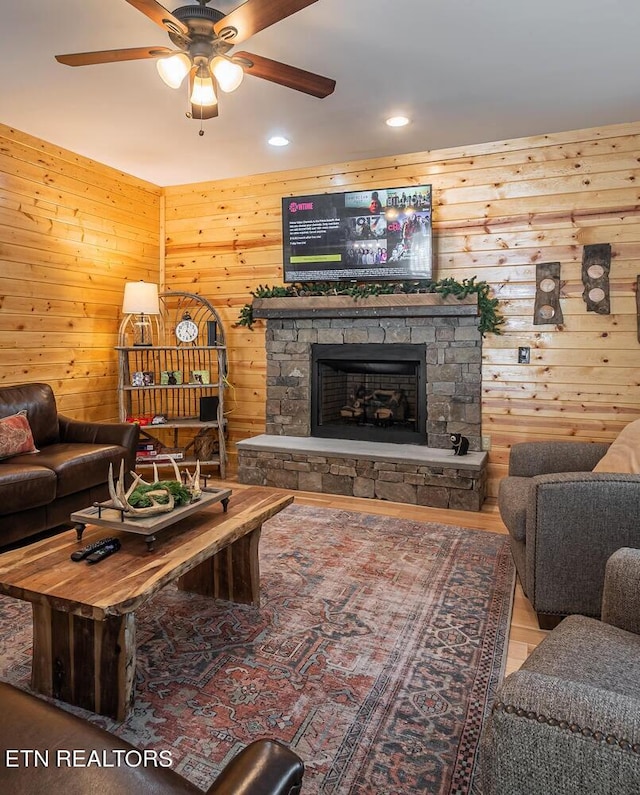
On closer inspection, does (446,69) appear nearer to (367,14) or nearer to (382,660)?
(367,14)

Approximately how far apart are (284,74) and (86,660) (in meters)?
2.45

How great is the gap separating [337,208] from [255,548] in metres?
3.04

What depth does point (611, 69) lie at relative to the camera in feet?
9.97

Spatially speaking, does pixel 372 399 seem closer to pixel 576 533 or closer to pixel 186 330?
pixel 186 330

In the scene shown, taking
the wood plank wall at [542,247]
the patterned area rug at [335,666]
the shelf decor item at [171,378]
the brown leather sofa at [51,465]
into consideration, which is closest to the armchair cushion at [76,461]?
the brown leather sofa at [51,465]

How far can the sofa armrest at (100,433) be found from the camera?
12.7 feet

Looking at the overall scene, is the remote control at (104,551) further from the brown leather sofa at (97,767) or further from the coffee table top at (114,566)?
the brown leather sofa at (97,767)

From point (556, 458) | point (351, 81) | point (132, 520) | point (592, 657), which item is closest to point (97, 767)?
point (592, 657)

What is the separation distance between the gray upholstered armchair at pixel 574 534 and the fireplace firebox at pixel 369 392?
224 centimetres

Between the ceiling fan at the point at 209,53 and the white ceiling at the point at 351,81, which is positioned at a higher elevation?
the white ceiling at the point at 351,81

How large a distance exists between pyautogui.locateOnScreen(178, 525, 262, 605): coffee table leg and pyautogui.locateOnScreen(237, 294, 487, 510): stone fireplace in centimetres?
190

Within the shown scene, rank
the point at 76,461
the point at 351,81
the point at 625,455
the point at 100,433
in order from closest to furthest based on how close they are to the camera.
Result: 1. the point at 625,455
2. the point at 351,81
3. the point at 76,461
4. the point at 100,433

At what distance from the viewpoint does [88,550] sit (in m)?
1.88

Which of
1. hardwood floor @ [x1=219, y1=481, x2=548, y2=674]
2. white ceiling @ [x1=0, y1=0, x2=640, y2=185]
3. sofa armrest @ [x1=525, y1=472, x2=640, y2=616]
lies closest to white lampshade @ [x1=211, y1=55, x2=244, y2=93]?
white ceiling @ [x1=0, y1=0, x2=640, y2=185]
